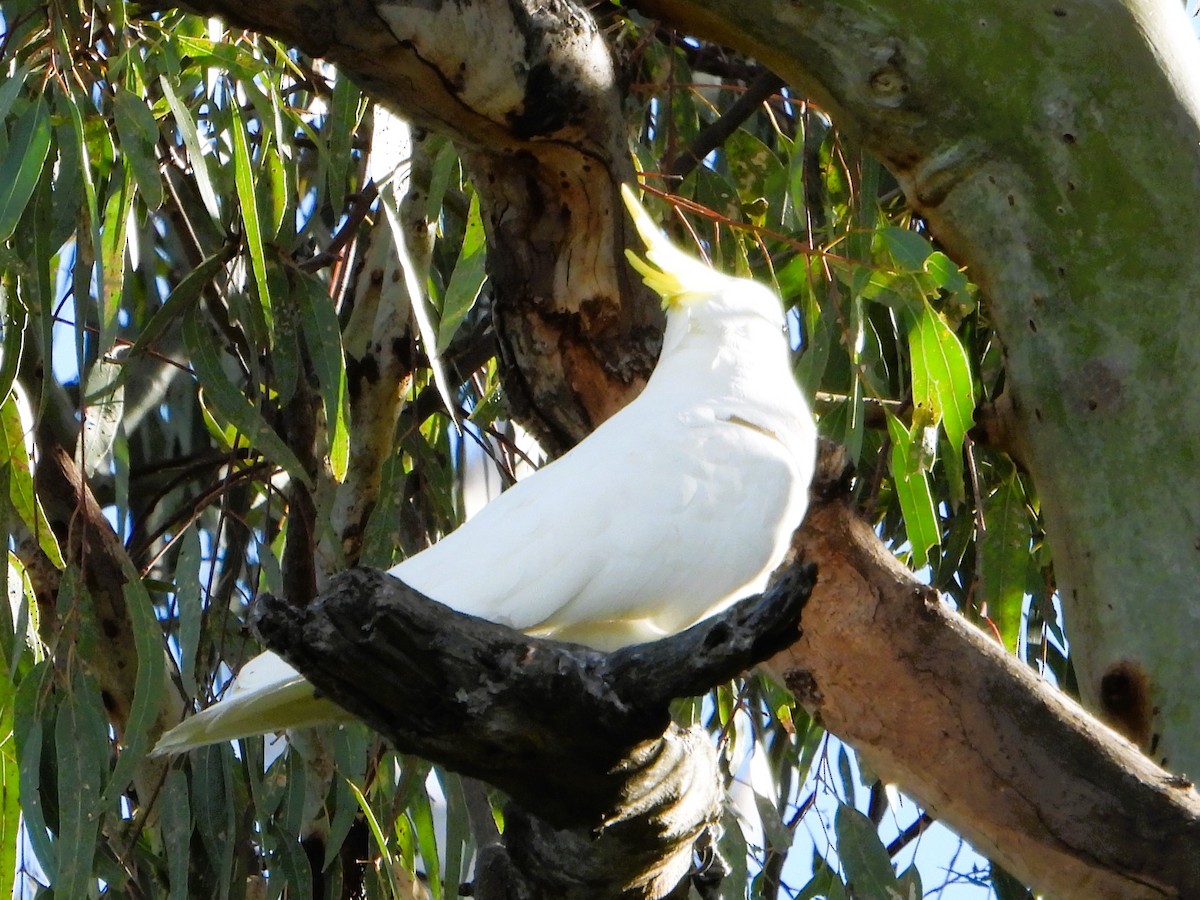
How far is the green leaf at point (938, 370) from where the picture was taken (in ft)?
5.24

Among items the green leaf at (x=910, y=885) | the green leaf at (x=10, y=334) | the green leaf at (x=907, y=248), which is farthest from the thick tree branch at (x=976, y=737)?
the green leaf at (x=10, y=334)

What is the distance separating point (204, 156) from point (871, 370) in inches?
33.6

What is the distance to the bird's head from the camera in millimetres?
1452

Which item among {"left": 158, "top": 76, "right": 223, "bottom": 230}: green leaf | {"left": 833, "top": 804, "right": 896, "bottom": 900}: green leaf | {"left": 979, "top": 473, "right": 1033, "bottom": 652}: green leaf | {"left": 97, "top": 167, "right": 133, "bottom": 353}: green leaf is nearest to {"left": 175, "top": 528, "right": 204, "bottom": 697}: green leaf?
{"left": 97, "top": 167, "right": 133, "bottom": 353}: green leaf

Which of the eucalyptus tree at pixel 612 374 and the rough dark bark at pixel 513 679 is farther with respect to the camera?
the eucalyptus tree at pixel 612 374

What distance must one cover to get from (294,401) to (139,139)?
0.57 metres

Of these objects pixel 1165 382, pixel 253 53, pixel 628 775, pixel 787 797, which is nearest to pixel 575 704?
pixel 628 775

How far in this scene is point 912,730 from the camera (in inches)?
56.5

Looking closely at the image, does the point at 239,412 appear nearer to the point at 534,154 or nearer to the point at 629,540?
the point at 534,154

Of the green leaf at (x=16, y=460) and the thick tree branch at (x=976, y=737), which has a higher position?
the green leaf at (x=16, y=460)

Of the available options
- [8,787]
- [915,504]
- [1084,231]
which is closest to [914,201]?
[1084,231]

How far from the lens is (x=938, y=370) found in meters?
1.62

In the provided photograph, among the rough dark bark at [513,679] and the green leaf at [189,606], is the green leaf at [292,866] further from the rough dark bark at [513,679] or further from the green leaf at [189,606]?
the rough dark bark at [513,679]

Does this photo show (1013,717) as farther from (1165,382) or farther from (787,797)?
(787,797)
